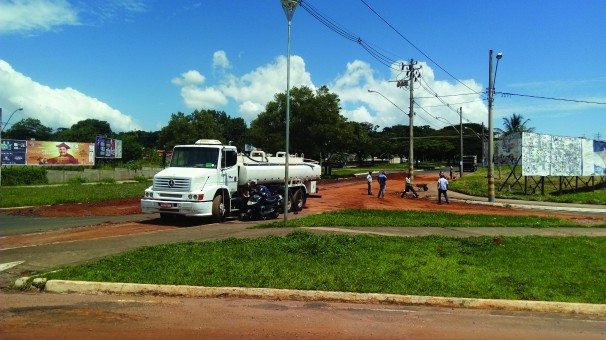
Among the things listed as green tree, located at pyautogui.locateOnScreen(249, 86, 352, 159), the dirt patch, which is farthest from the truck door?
green tree, located at pyautogui.locateOnScreen(249, 86, 352, 159)

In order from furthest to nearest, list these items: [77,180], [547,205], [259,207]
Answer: [77,180], [547,205], [259,207]

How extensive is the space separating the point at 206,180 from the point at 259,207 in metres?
2.37

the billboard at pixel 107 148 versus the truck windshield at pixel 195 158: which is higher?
the billboard at pixel 107 148

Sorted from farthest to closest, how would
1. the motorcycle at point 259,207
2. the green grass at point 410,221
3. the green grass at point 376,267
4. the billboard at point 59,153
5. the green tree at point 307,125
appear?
the billboard at point 59,153
the green tree at point 307,125
the motorcycle at point 259,207
the green grass at point 410,221
the green grass at point 376,267

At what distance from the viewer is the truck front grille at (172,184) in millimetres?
16266

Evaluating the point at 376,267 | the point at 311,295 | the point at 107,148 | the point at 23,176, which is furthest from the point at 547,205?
the point at 107,148

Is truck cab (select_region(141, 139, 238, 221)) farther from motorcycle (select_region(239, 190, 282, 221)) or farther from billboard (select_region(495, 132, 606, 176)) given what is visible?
billboard (select_region(495, 132, 606, 176))

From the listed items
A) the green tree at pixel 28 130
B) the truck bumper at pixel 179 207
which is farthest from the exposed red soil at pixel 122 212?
the green tree at pixel 28 130

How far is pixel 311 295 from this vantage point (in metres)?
7.71

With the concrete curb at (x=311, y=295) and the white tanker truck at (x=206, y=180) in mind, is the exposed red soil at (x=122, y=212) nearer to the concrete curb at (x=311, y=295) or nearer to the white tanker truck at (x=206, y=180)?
the white tanker truck at (x=206, y=180)

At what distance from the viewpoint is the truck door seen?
1769 centimetres

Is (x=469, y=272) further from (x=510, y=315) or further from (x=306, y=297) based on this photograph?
(x=306, y=297)

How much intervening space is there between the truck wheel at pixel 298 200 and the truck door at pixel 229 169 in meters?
3.91

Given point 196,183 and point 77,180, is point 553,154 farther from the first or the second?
point 77,180
